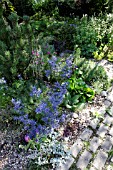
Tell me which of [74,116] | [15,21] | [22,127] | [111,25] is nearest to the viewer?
[22,127]

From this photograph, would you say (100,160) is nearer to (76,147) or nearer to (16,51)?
(76,147)

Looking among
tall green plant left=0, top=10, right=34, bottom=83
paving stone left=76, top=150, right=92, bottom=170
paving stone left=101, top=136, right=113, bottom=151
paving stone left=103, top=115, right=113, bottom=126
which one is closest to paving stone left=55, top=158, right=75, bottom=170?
paving stone left=76, top=150, right=92, bottom=170

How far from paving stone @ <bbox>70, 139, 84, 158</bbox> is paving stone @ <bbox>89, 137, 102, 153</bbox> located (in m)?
0.14

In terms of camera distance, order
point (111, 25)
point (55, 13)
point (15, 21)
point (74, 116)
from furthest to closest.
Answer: point (55, 13), point (111, 25), point (15, 21), point (74, 116)

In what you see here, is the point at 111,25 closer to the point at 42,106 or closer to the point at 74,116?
the point at 74,116

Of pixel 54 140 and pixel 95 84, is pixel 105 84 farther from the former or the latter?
pixel 54 140

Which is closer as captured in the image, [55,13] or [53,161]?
[53,161]

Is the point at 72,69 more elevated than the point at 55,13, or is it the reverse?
the point at 55,13

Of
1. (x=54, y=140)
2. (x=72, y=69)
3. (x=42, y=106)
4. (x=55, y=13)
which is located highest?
(x=55, y=13)

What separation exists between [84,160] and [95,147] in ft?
0.90

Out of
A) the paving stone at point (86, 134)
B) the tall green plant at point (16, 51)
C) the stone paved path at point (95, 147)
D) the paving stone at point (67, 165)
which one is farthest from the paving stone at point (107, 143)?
the tall green plant at point (16, 51)

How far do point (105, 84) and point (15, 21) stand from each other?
6.39 ft

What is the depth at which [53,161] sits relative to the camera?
2887mm

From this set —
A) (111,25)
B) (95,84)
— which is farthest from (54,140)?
(111,25)
